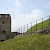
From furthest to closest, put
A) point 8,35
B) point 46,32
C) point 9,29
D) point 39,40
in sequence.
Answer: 1. point 9,29
2. point 8,35
3. point 46,32
4. point 39,40

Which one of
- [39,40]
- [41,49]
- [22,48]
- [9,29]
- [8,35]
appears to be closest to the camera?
[41,49]

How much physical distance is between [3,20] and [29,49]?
46493 mm

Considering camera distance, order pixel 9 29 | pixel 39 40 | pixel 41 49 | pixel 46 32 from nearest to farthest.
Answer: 1. pixel 41 49
2. pixel 39 40
3. pixel 46 32
4. pixel 9 29

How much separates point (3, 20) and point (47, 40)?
44.7 metres

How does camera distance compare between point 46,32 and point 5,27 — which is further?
point 5,27

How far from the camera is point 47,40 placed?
28.5 metres

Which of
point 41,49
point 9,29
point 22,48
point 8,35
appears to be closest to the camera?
point 41,49

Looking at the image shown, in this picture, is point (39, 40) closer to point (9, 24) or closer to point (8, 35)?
point (8, 35)

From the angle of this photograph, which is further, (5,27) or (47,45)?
(5,27)

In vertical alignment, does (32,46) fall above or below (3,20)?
below

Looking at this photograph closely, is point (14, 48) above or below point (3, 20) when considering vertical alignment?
below

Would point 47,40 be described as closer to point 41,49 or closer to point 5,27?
point 41,49

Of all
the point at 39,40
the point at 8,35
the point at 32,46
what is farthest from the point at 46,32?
the point at 8,35

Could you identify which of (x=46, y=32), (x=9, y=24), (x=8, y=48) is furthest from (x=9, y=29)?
(x=8, y=48)
